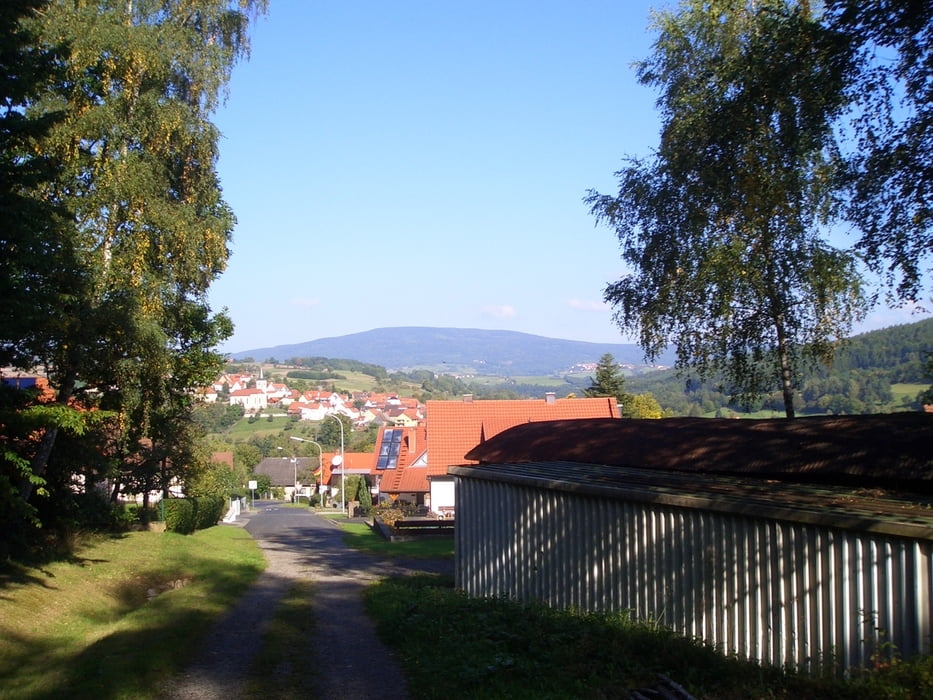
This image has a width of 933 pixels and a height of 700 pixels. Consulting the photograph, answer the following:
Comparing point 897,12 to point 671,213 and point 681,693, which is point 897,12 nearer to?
point 671,213

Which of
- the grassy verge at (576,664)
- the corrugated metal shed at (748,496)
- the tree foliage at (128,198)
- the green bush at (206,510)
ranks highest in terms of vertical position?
the tree foliage at (128,198)

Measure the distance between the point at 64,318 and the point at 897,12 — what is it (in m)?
13.8

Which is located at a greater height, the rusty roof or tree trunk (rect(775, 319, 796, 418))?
tree trunk (rect(775, 319, 796, 418))

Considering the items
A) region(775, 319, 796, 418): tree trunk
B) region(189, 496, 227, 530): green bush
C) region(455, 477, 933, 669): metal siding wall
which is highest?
region(775, 319, 796, 418): tree trunk

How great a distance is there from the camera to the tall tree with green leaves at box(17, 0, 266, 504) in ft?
55.5

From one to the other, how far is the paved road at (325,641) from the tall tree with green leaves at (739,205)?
27.6 feet

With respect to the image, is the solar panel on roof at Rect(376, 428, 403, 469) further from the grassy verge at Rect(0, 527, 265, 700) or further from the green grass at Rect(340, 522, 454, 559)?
the grassy verge at Rect(0, 527, 265, 700)

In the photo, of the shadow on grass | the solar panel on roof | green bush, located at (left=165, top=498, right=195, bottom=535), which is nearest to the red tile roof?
green bush, located at (left=165, top=498, right=195, bottom=535)

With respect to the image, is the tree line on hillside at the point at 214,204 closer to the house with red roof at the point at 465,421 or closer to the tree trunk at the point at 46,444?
the tree trunk at the point at 46,444

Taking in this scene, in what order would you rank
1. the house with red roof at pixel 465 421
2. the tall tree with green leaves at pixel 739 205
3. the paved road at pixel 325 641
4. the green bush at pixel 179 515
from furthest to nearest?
the house with red roof at pixel 465 421 < the green bush at pixel 179 515 < the tall tree with green leaves at pixel 739 205 < the paved road at pixel 325 641

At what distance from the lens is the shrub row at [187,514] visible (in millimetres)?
33125

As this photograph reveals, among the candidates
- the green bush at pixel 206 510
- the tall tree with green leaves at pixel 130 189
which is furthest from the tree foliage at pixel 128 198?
the green bush at pixel 206 510

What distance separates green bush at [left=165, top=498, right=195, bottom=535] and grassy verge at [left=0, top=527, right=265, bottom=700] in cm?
626

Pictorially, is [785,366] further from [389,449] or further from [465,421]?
[389,449]
